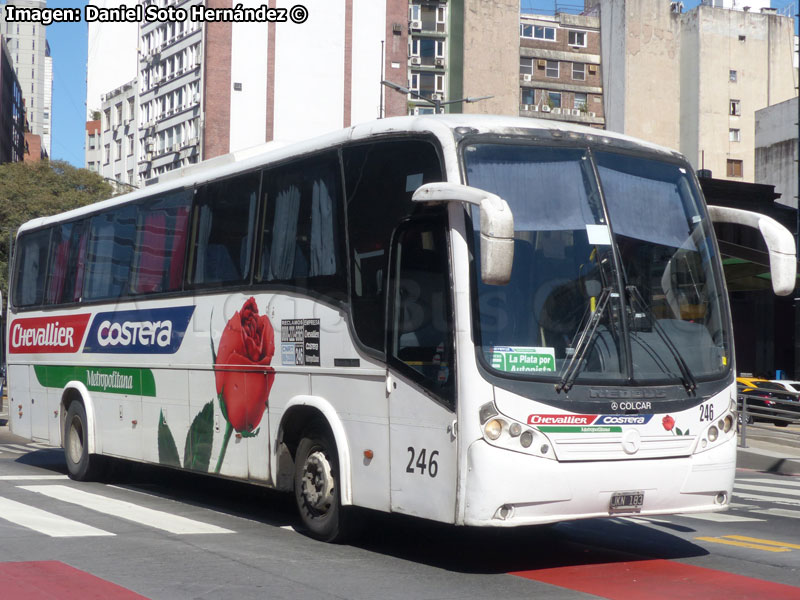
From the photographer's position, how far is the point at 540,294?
Answer: 7.98 meters

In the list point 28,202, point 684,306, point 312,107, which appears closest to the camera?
point 684,306

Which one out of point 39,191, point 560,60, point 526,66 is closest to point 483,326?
point 39,191

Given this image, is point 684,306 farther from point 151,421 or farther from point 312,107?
point 312,107

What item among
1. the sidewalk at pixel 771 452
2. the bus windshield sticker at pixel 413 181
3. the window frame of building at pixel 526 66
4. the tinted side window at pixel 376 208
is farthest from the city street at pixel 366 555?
the window frame of building at pixel 526 66

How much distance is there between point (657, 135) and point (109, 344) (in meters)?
76.0

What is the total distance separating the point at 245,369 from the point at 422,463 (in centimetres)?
306

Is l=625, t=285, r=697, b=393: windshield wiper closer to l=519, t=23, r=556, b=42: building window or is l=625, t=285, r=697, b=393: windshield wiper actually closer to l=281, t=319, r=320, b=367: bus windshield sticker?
l=281, t=319, r=320, b=367: bus windshield sticker

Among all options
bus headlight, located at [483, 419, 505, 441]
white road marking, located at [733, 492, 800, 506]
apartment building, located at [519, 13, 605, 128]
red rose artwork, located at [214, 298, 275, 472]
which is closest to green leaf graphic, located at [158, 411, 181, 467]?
red rose artwork, located at [214, 298, 275, 472]

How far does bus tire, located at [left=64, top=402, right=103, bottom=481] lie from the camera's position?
14.6m

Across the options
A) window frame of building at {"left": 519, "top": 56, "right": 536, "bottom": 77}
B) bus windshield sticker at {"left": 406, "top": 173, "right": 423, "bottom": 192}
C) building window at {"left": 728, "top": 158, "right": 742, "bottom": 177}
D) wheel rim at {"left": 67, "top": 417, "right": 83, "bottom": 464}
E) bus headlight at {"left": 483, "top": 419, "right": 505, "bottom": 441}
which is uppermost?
window frame of building at {"left": 519, "top": 56, "right": 536, "bottom": 77}

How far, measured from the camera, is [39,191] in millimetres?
57875

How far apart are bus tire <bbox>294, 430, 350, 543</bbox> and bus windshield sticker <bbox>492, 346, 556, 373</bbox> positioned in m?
1.95

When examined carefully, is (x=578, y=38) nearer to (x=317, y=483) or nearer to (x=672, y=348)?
(x=317, y=483)

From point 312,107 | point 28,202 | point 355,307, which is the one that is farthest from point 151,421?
point 312,107
